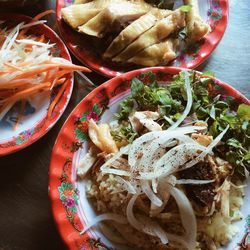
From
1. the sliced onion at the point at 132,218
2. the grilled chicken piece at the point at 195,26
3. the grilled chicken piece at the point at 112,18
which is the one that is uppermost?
the grilled chicken piece at the point at 112,18

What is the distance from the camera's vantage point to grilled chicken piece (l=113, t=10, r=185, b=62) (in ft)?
6.38

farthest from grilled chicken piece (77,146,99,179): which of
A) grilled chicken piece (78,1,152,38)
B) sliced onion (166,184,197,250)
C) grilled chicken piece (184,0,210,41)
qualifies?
grilled chicken piece (184,0,210,41)

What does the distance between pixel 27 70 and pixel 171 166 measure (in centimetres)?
91

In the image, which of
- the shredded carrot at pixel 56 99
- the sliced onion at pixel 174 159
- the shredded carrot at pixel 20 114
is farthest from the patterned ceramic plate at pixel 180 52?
the sliced onion at pixel 174 159

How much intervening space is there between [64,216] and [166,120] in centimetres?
58

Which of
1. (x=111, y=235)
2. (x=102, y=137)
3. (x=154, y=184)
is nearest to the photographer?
(x=154, y=184)

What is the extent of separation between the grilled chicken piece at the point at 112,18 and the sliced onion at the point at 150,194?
0.91 meters

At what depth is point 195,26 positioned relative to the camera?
Answer: 199cm

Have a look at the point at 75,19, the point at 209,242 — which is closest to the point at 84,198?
the point at 209,242

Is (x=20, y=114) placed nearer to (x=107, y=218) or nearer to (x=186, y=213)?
(x=107, y=218)

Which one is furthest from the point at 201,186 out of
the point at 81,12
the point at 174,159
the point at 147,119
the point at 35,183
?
the point at 81,12

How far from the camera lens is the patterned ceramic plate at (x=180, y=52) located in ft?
6.44

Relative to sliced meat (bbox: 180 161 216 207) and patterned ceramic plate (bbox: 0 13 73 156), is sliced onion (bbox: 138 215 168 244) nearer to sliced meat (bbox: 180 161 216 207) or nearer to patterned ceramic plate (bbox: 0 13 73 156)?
sliced meat (bbox: 180 161 216 207)

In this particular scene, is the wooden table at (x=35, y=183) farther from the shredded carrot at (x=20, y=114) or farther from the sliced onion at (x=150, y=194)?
the sliced onion at (x=150, y=194)
